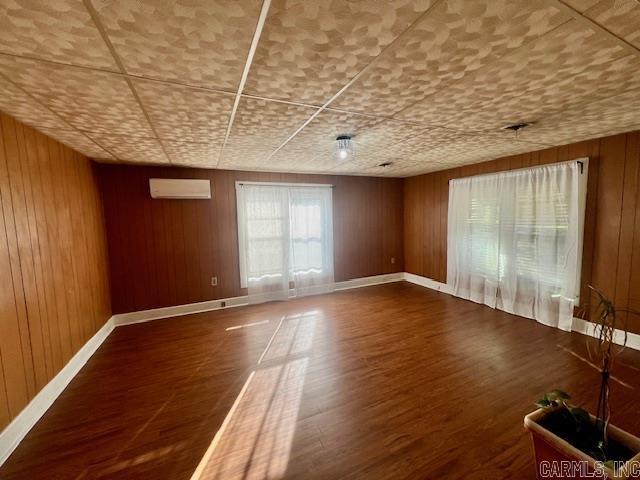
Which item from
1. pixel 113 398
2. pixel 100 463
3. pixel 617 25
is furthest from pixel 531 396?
pixel 113 398

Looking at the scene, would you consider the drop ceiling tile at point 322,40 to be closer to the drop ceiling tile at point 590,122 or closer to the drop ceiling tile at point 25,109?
the drop ceiling tile at point 25,109

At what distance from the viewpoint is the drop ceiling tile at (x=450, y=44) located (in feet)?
3.31

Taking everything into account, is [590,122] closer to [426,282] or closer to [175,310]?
[426,282]

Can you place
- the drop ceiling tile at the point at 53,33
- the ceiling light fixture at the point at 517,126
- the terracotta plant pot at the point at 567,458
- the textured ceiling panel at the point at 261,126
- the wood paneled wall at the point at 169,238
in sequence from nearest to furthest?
the drop ceiling tile at the point at 53,33 < the terracotta plant pot at the point at 567,458 < the textured ceiling panel at the point at 261,126 < the ceiling light fixture at the point at 517,126 < the wood paneled wall at the point at 169,238

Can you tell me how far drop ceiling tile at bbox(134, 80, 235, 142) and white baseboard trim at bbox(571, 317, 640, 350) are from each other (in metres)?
4.04

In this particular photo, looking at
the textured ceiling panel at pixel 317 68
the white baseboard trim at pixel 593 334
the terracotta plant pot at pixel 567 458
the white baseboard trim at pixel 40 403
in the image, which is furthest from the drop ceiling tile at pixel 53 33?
the white baseboard trim at pixel 593 334

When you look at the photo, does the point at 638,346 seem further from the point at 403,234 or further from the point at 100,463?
the point at 100,463

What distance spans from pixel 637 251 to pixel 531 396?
77.7 inches

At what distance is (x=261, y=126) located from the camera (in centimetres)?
222

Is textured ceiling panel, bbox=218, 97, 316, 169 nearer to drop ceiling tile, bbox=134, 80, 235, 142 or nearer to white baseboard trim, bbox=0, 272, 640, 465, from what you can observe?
drop ceiling tile, bbox=134, 80, 235, 142

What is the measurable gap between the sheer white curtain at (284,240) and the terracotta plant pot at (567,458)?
12.2 ft

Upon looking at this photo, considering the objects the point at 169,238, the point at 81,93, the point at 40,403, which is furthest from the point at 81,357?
the point at 81,93

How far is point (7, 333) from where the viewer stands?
5.68 feet

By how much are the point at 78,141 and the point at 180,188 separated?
1.38m
